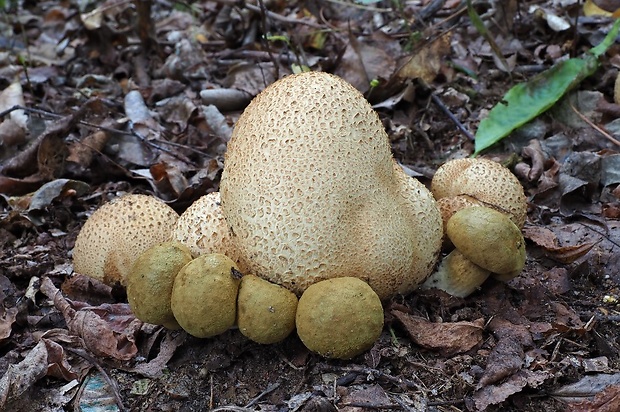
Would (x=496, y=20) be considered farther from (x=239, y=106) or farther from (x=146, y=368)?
(x=146, y=368)

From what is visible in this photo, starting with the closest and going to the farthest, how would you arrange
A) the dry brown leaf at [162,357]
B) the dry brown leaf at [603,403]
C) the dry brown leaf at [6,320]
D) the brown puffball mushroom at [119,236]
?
the dry brown leaf at [603,403] < the dry brown leaf at [162,357] < the dry brown leaf at [6,320] < the brown puffball mushroom at [119,236]

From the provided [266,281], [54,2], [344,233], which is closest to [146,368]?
[266,281]

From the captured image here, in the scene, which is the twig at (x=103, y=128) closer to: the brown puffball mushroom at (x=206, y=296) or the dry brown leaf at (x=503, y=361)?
the brown puffball mushroom at (x=206, y=296)

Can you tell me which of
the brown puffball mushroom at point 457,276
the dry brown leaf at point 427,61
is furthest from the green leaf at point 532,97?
the brown puffball mushroom at point 457,276

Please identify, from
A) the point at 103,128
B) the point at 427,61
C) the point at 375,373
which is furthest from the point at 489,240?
the point at 103,128

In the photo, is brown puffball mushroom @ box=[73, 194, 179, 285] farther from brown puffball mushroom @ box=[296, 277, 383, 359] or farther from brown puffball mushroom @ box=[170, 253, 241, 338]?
brown puffball mushroom @ box=[296, 277, 383, 359]

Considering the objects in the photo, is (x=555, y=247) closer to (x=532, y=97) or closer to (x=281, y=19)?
(x=532, y=97)
